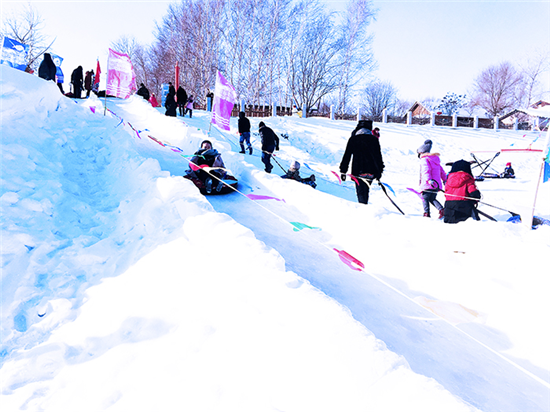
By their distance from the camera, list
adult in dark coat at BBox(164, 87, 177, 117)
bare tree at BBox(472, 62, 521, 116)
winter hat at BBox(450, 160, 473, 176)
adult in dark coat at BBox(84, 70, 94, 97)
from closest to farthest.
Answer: winter hat at BBox(450, 160, 473, 176)
adult in dark coat at BBox(164, 87, 177, 117)
adult in dark coat at BBox(84, 70, 94, 97)
bare tree at BBox(472, 62, 521, 116)

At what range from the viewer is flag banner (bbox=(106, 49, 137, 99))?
37.3 ft

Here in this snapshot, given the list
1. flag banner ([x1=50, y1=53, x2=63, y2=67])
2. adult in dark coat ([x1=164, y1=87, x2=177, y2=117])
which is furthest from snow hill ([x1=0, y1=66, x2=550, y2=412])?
flag banner ([x1=50, y1=53, x2=63, y2=67])

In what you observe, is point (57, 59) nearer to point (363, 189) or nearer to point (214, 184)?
point (214, 184)

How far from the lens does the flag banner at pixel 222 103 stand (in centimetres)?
912

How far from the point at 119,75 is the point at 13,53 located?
2928mm

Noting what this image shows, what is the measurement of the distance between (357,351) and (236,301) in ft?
3.09

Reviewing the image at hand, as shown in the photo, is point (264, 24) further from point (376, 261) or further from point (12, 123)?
point (376, 261)

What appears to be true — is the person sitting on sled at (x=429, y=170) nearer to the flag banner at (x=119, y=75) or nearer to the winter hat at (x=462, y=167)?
the winter hat at (x=462, y=167)

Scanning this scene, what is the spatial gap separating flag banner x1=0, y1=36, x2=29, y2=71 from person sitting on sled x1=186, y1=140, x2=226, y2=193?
7788 mm

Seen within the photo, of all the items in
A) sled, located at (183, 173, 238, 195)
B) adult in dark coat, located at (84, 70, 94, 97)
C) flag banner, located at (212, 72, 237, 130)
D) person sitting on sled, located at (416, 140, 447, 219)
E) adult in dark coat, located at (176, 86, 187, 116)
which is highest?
adult in dark coat, located at (84, 70, 94, 97)

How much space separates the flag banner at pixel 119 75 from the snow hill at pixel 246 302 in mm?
5717

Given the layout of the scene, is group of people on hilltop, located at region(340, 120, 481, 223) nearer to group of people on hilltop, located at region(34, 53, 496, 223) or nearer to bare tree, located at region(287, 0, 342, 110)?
group of people on hilltop, located at region(34, 53, 496, 223)

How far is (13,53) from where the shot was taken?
10219 millimetres

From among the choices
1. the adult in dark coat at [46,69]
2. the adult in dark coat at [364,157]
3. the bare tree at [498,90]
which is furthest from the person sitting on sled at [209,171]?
the bare tree at [498,90]
